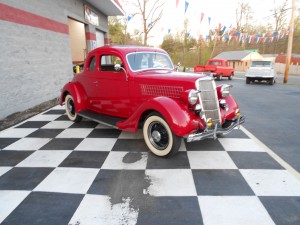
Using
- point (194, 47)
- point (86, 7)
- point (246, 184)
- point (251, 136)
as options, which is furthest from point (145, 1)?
point (194, 47)

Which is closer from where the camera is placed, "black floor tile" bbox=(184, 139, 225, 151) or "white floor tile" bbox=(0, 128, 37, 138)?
"black floor tile" bbox=(184, 139, 225, 151)

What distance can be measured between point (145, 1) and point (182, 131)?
2490cm

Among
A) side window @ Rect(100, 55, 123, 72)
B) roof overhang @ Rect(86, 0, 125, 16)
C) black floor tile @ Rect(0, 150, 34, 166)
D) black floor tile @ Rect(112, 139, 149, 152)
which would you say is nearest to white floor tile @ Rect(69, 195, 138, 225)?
black floor tile @ Rect(112, 139, 149, 152)

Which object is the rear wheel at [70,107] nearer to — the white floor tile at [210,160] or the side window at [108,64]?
the side window at [108,64]

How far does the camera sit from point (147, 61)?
4324 mm

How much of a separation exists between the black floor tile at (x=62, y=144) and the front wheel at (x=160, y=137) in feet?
4.37

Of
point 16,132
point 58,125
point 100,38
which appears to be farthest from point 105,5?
point 16,132

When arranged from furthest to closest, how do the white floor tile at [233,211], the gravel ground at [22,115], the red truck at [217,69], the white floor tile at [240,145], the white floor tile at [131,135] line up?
the red truck at [217,69], the gravel ground at [22,115], the white floor tile at [131,135], the white floor tile at [240,145], the white floor tile at [233,211]

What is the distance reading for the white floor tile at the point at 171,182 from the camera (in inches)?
97.4

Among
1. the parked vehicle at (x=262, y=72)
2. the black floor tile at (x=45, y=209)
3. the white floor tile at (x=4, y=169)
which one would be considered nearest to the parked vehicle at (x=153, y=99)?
the black floor tile at (x=45, y=209)

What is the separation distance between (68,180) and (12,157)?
51.2 inches

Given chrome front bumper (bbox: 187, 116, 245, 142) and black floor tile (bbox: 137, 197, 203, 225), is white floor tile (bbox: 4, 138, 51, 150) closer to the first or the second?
black floor tile (bbox: 137, 197, 203, 225)

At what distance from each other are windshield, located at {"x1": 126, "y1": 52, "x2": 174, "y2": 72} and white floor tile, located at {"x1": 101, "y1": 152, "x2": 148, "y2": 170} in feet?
5.07

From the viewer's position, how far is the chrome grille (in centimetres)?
339
